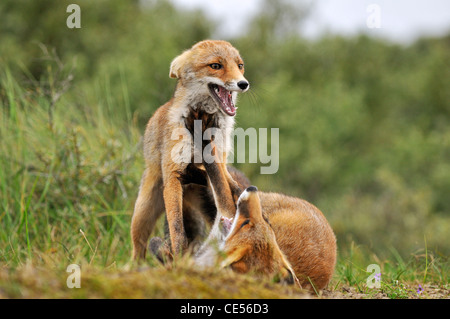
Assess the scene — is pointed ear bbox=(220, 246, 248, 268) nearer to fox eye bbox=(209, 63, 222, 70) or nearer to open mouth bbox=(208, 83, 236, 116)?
open mouth bbox=(208, 83, 236, 116)

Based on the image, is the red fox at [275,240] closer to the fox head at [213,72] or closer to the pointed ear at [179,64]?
the fox head at [213,72]

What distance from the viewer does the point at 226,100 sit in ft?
15.8

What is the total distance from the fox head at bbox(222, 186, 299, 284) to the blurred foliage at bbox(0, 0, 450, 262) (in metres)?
2.66

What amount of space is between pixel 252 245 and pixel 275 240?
37cm

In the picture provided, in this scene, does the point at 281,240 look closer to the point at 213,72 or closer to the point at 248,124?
the point at 213,72

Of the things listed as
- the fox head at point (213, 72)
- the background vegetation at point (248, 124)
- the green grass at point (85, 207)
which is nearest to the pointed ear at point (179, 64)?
the fox head at point (213, 72)

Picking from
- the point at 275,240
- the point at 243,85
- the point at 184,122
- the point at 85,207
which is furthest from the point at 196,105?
the point at 85,207

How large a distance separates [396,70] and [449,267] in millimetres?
38452

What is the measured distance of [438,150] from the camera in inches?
1180

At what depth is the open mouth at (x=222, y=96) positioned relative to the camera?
4758 millimetres

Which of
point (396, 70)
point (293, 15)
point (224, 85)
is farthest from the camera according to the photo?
point (396, 70)
